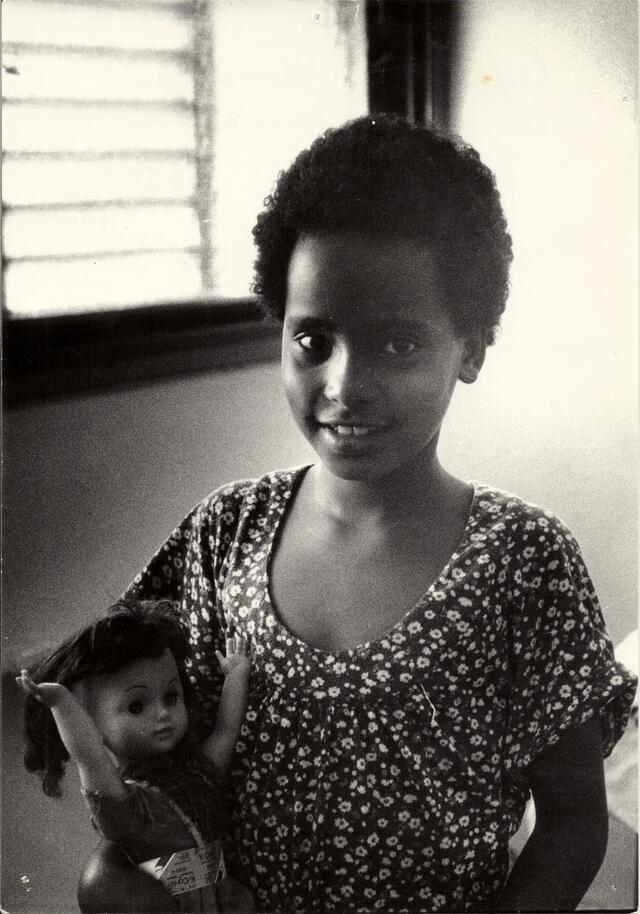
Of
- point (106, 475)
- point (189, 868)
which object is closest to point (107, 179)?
point (106, 475)

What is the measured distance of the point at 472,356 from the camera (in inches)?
32.1

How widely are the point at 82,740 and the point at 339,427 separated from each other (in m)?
0.33

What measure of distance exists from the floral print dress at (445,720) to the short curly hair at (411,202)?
0.63 feet

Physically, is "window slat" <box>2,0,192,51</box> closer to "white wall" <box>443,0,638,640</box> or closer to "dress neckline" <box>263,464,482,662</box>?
"white wall" <box>443,0,638,640</box>

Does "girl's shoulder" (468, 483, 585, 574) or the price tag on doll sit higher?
"girl's shoulder" (468, 483, 585, 574)

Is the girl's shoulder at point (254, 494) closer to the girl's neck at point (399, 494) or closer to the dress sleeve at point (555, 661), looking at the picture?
the girl's neck at point (399, 494)

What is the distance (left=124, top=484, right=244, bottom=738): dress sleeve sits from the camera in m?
0.89

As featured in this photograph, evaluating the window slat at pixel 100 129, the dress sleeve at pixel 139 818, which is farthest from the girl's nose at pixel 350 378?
the dress sleeve at pixel 139 818

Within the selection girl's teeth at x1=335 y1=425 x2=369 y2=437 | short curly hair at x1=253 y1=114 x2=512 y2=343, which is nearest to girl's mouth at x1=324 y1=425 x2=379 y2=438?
girl's teeth at x1=335 y1=425 x2=369 y2=437

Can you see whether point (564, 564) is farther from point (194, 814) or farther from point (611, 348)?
point (194, 814)

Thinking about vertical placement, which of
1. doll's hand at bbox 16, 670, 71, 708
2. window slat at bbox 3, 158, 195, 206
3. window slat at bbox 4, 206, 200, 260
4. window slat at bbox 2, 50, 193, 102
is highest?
window slat at bbox 2, 50, 193, 102

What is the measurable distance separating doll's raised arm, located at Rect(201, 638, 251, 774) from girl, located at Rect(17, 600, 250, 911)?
12 mm

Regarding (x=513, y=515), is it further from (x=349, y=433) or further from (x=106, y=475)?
(x=106, y=475)

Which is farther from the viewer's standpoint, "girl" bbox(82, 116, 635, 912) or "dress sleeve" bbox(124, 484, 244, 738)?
"dress sleeve" bbox(124, 484, 244, 738)
